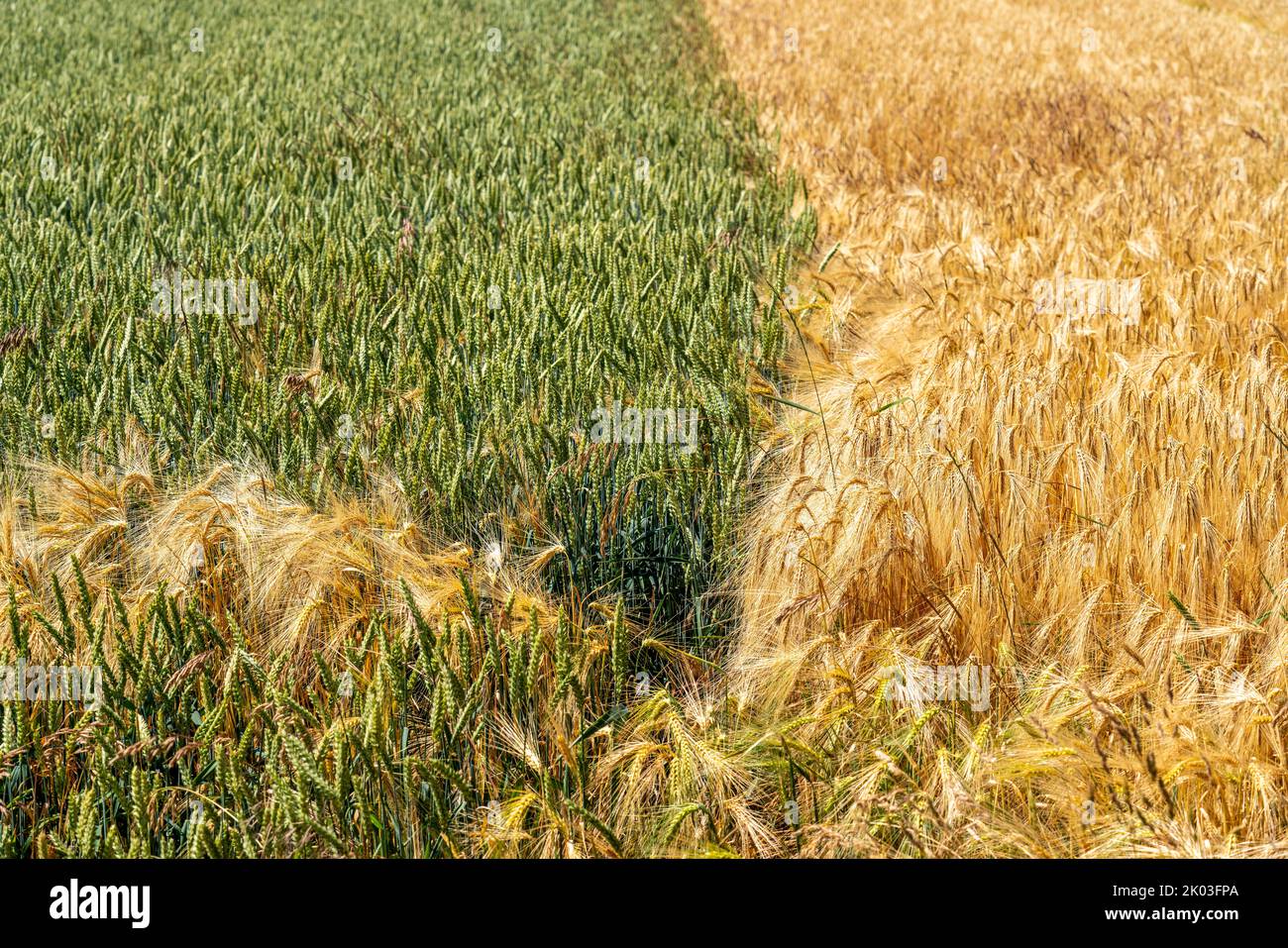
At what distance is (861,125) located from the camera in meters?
6.41

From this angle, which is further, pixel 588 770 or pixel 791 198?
pixel 791 198

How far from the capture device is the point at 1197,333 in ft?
9.90

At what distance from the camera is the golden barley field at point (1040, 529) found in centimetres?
152

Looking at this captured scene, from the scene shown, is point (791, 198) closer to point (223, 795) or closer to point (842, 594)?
point (842, 594)

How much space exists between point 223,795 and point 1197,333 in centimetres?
270

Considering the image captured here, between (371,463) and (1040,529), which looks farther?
(371,463)

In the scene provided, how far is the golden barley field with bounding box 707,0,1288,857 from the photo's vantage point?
1.52m

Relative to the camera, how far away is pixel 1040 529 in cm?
212

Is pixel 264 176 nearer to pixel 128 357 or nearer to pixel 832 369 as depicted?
pixel 128 357

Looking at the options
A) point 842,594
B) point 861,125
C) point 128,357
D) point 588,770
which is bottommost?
point 588,770
